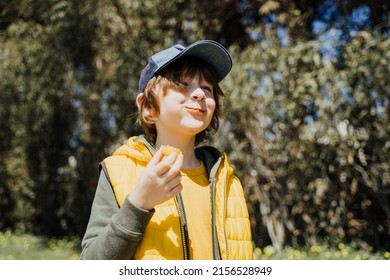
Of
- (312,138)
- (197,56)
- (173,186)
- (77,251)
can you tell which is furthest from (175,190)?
(77,251)

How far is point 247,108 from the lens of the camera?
183 inches

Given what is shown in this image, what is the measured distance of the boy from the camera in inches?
42.2

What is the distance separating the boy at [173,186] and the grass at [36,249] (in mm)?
4130

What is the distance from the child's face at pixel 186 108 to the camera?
4.18 ft

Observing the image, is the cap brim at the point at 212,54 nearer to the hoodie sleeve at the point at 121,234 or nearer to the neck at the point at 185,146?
the neck at the point at 185,146

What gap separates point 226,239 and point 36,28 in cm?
536

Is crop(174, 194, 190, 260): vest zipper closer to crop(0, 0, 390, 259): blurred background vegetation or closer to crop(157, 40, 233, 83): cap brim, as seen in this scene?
crop(157, 40, 233, 83): cap brim

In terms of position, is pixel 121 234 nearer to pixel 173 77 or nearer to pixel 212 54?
pixel 173 77

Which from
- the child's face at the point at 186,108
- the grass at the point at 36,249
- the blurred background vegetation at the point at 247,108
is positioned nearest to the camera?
the child's face at the point at 186,108

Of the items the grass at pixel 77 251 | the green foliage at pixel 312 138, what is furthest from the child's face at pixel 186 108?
the grass at pixel 77 251

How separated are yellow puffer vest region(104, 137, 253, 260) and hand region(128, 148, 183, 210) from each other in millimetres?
107

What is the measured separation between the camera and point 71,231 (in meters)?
6.96

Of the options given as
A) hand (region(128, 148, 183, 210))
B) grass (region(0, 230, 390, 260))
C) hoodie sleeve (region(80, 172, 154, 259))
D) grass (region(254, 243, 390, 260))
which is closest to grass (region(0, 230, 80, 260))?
grass (region(0, 230, 390, 260))
